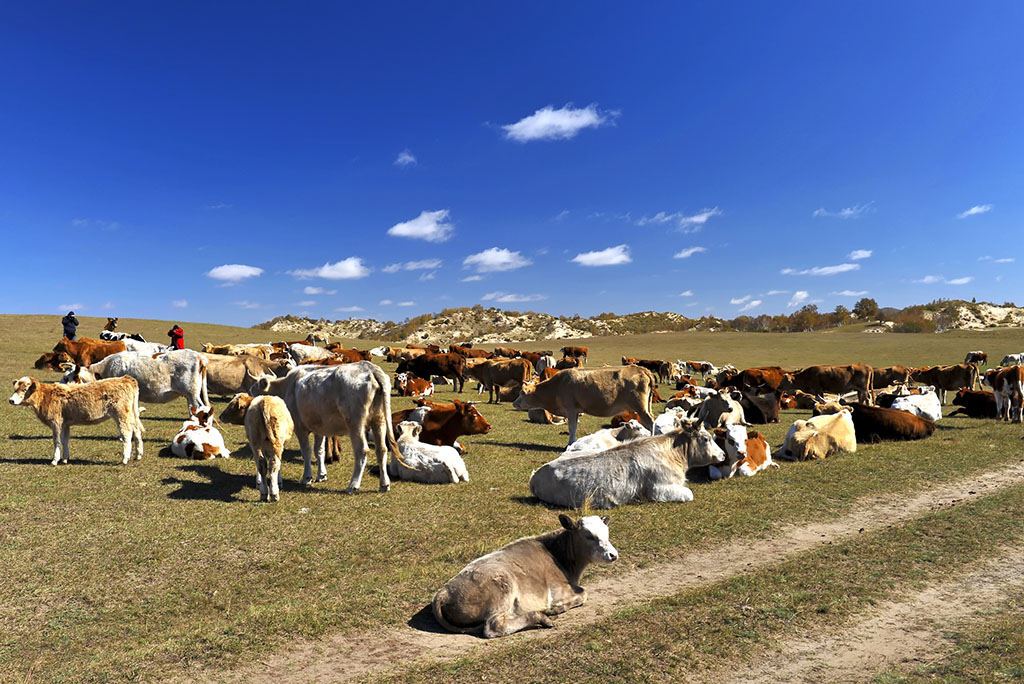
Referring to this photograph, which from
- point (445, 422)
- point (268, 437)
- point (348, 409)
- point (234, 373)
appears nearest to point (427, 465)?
point (348, 409)

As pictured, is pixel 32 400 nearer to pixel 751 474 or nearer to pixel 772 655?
pixel 772 655

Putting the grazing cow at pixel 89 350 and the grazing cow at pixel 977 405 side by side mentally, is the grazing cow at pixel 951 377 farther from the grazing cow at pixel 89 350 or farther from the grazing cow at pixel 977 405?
the grazing cow at pixel 89 350

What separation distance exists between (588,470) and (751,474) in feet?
12.8

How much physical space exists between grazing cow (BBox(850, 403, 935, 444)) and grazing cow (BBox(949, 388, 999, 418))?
616 cm

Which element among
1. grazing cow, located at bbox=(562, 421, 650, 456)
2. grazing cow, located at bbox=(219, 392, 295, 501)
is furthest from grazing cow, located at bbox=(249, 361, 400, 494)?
grazing cow, located at bbox=(562, 421, 650, 456)

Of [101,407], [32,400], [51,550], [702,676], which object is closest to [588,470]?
[702,676]

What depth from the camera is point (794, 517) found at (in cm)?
848

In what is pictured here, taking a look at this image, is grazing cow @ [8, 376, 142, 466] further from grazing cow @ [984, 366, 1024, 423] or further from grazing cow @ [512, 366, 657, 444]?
grazing cow @ [984, 366, 1024, 423]

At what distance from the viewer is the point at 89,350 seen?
21750 mm

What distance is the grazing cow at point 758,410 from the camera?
1880cm

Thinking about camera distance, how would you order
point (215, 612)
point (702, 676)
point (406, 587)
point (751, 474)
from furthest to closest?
point (751, 474)
point (406, 587)
point (215, 612)
point (702, 676)

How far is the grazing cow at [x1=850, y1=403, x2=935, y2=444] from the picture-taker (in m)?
14.2

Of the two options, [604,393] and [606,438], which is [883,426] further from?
[606,438]

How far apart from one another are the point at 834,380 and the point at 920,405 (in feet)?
21.9
